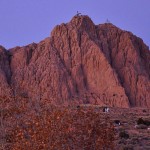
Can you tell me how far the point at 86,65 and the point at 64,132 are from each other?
84800mm

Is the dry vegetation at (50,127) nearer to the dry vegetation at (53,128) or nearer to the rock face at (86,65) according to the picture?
the dry vegetation at (53,128)

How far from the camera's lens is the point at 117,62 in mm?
99812

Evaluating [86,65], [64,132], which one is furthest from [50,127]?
[86,65]

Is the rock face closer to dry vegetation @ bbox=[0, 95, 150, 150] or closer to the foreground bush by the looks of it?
dry vegetation @ bbox=[0, 95, 150, 150]

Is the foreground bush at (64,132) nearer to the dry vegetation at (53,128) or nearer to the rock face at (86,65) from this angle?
the dry vegetation at (53,128)

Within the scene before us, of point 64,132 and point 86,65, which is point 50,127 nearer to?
point 64,132

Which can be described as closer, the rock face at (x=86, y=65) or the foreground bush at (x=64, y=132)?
the foreground bush at (x=64, y=132)

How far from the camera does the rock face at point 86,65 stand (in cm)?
9156

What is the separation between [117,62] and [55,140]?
288 ft

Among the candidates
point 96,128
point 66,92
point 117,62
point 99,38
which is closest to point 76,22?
point 99,38

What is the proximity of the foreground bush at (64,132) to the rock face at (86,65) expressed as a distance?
2864 inches

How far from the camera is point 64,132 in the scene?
42.5 feet

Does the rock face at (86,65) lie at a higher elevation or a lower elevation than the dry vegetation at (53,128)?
higher

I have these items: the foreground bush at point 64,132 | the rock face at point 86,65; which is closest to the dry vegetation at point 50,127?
the foreground bush at point 64,132
